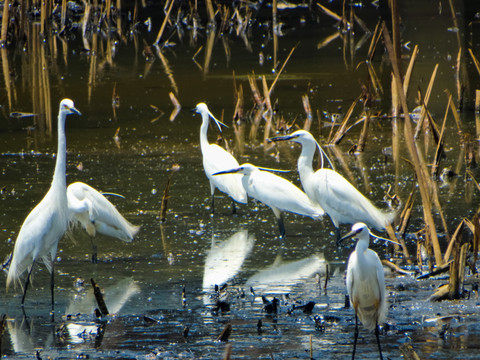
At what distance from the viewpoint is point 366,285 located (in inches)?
169

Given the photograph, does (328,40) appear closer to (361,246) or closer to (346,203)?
(346,203)

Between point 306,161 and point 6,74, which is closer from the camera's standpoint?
point 306,161

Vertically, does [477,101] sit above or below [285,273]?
above

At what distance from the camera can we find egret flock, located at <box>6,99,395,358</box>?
431cm

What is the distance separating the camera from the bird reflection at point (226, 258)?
18.7 feet

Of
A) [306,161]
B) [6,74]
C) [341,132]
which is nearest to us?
[306,161]

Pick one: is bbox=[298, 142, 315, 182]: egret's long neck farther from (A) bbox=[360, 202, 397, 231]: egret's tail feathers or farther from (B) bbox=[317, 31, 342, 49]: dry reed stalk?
(B) bbox=[317, 31, 342, 49]: dry reed stalk

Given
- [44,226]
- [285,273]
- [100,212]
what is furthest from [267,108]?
[44,226]

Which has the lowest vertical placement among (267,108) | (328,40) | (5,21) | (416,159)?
(328,40)

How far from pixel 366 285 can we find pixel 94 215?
2763 millimetres

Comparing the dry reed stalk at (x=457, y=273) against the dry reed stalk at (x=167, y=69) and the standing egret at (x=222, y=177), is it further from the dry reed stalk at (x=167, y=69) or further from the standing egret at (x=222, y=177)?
the dry reed stalk at (x=167, y=69)

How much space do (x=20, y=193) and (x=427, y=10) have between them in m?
18.1

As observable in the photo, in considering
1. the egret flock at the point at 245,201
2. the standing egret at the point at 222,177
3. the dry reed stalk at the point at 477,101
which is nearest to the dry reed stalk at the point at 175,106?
the egret flock at the point at 245,201

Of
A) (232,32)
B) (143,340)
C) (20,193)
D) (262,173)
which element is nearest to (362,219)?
(262,173)
